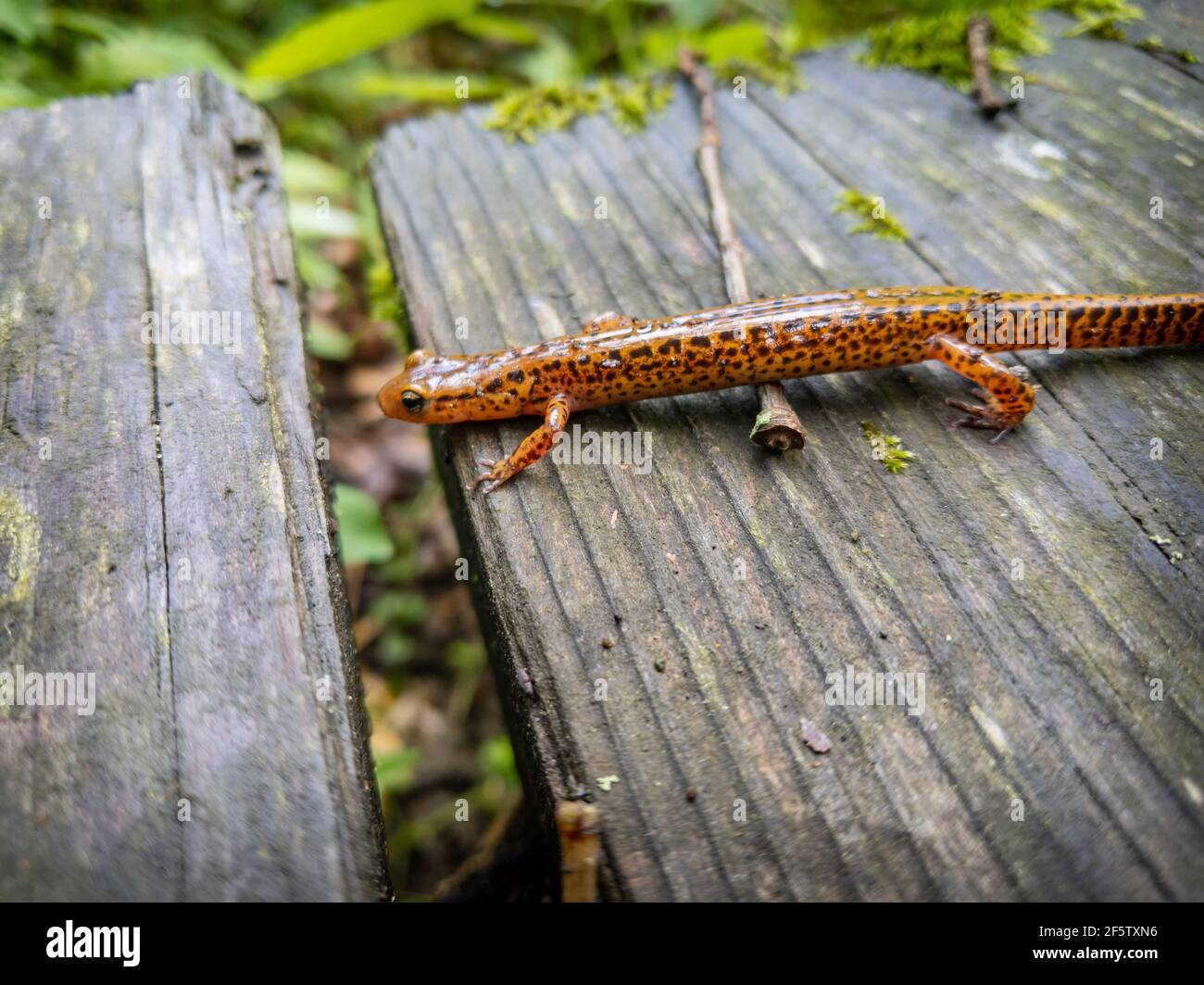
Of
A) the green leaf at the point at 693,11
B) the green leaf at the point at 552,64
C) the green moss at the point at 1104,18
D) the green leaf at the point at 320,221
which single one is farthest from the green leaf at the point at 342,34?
the green moss at the point at 1104,18

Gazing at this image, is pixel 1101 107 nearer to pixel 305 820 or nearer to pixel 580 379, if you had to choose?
pixel 580 379

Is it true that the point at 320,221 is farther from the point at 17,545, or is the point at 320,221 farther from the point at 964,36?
the point at 964,36

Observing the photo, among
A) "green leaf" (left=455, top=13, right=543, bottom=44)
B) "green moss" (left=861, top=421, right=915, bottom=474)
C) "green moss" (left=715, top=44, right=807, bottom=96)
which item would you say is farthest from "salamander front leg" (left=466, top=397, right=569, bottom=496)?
"green leaf" (left=455, top=13, right=543, bottom=44)

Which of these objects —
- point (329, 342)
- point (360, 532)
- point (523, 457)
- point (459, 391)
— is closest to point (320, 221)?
point (329, 342)

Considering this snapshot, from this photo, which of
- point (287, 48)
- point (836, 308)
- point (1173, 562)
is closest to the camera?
point (1173, 562)

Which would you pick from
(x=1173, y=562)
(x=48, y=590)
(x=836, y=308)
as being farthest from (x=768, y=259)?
(x=48, y=590)
